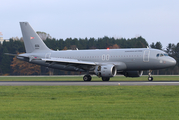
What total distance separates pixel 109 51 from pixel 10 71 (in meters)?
85.2

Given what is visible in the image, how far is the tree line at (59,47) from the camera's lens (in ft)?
374

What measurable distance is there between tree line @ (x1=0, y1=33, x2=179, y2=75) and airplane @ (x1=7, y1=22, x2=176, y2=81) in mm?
61508

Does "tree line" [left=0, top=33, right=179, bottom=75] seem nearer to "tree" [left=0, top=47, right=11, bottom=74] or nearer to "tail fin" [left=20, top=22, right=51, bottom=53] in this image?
"tree" [left=0, top=47, right=11, bottom=74]

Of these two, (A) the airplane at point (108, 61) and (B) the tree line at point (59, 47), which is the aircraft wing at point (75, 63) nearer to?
(A) the airplane at point (108, 61)

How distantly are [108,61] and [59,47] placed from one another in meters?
87.8

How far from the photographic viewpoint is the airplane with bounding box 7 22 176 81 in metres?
40.8

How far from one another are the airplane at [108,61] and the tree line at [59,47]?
202 feet

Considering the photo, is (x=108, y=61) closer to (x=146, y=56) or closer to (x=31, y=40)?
(x=146, y=56)

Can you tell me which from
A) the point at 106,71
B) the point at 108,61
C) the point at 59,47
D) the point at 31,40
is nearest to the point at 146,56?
the point at 108,61

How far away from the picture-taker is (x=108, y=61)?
42906 mm

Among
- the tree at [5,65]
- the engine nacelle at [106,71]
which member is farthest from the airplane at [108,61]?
the tree at [5,65]

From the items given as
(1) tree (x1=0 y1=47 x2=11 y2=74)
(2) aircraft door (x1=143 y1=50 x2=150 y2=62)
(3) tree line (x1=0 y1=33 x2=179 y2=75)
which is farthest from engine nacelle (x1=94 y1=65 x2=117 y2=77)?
(1) tree (x1=0 y1=47 x2=11 y2=74)

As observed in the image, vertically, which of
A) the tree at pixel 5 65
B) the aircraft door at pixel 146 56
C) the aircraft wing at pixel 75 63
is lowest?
the tree at pixel 5 65
